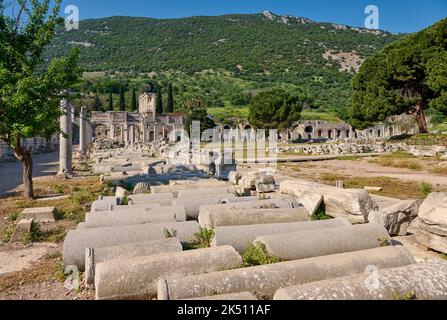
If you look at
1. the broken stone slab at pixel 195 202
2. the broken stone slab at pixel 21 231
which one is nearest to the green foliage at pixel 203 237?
the broken stone slab at pixel 195 202

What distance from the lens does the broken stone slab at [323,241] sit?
5410mm

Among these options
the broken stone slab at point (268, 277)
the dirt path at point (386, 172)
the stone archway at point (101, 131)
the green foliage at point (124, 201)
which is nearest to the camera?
the broken stone slab at point (268, 277)

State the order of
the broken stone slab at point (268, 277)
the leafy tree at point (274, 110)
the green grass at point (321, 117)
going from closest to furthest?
the broken stone slab at point (268, 277) → the leafy tree at point (274, 110) → the green grass at point (321, 117)

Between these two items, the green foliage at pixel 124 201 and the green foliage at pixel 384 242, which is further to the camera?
the green foliage at pixel 124 201

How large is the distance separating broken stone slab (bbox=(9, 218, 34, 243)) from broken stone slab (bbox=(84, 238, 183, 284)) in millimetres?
3325

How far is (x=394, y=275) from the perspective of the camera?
13.3 feet

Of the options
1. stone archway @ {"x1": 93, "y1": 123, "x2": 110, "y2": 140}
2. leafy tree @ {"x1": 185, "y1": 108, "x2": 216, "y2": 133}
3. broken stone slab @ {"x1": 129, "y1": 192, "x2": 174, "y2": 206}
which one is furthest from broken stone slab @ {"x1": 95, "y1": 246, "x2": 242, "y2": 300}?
stone archway @ {"x1": 93, "y1": 123, "x2": 110, "y2": 140}

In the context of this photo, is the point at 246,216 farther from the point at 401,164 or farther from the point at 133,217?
the point at 401,164

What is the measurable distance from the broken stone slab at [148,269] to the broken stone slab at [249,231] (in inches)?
29.6

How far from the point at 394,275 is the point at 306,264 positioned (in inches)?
38.8

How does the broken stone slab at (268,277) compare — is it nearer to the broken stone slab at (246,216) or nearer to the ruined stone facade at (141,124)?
the broken stone slab at (246,216)

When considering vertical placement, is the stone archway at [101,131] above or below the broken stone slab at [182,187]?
above

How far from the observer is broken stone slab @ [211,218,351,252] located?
5.85m

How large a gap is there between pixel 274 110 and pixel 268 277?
169 ft
